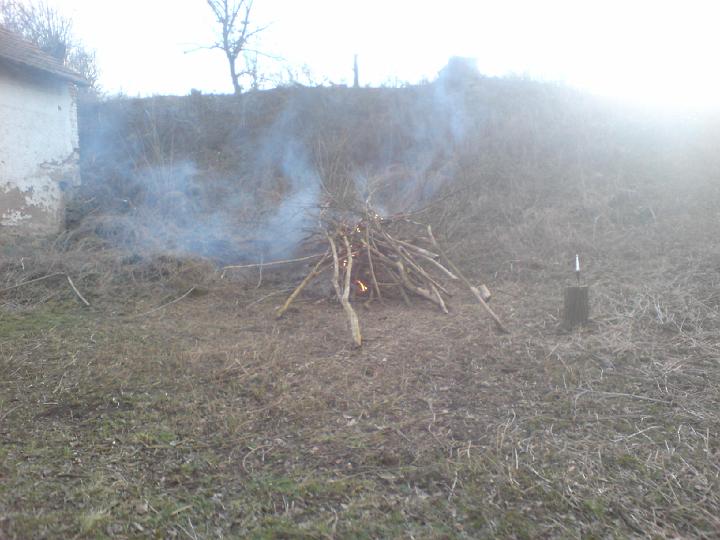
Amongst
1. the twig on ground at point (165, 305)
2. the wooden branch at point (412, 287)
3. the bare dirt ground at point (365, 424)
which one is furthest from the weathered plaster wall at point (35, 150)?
the wooden branch at point (412, 287)

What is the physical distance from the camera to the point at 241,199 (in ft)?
41.8

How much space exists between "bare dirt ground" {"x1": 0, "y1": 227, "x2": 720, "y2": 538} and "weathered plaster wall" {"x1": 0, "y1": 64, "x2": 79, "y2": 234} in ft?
17.3

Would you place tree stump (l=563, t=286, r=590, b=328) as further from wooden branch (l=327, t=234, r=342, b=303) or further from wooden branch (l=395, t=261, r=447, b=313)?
wooden branch (l=327, t=234, r=342, b=303)

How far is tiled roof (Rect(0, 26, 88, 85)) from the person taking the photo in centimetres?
1001

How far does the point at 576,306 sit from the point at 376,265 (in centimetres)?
266

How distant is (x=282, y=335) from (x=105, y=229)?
527 centimetres

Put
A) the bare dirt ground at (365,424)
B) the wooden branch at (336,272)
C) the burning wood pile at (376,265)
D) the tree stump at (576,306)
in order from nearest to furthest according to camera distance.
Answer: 1. the bare dirt ground at (365,424)
2. the tree stump at (576,306)
3. the wooden branch at (336,272)
4. the burning wood pile at (376,265)

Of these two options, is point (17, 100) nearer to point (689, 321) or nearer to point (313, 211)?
point (313, 211)

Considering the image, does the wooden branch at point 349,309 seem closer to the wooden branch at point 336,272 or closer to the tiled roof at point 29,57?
the wooden branch at point 336,272

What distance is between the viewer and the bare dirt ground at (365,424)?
2707mm

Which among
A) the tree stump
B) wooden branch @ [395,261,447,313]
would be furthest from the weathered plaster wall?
the tree stump

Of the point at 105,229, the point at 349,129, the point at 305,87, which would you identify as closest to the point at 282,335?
the point at 105,229

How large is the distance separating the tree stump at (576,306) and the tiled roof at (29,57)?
9.63 metres

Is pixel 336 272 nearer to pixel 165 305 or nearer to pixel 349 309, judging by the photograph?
pixel 349 309
